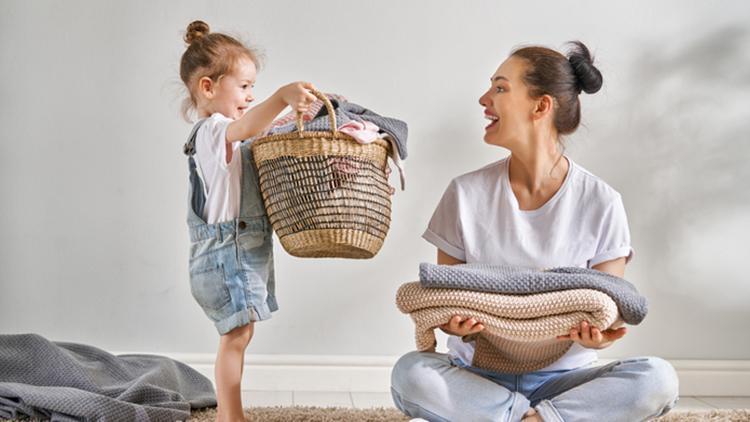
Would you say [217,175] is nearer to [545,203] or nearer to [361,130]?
[361,130]

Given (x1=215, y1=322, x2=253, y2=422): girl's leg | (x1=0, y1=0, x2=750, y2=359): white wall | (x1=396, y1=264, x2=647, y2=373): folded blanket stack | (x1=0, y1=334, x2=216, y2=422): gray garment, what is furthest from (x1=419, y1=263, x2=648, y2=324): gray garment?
(x1=0, y1=0, x2=750, y2=359): white wall

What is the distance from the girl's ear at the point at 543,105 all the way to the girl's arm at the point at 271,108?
0.52 meters

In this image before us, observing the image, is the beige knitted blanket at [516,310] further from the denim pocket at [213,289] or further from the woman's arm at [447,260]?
the denim pocket at [213,289]

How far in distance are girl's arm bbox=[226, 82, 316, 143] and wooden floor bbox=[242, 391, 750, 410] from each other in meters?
0.90

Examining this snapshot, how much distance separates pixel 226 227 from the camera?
1.93 metres

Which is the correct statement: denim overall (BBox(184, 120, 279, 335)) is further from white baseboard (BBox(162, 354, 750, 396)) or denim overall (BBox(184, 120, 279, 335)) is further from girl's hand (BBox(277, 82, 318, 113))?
white baseboard (BBox(162, 354, 750, 396))

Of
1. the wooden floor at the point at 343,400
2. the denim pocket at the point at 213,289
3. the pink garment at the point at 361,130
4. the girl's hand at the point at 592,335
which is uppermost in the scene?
the pink garment at the point at 361,130

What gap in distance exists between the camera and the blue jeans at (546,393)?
1723mm

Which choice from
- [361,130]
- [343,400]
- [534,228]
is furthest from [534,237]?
[343,400]

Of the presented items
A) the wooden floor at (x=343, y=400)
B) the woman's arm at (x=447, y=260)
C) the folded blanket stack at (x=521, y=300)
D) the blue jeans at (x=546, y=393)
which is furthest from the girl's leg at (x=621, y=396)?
the wooden floor at (x=343, y=400)

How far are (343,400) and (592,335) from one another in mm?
1075

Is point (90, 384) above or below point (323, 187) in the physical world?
below

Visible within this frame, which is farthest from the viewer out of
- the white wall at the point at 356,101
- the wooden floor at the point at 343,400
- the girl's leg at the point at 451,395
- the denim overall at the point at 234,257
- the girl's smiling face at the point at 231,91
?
the white wall at the point at 356,101

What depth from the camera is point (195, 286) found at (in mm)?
1952
